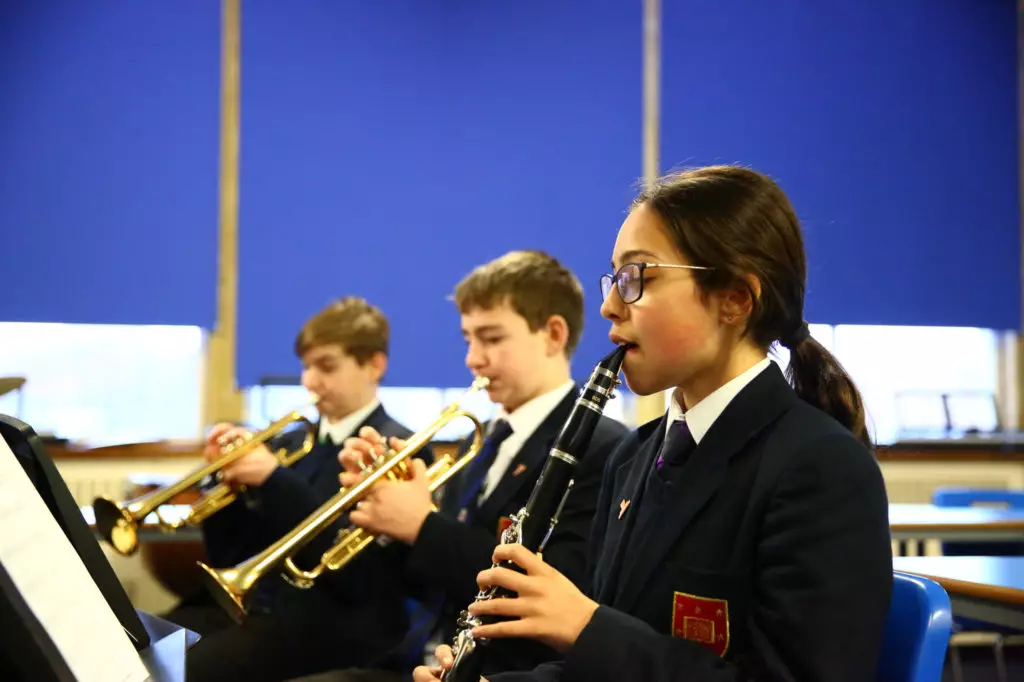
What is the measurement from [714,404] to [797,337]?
18 centimetres

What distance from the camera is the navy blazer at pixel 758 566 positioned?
93 centimetres

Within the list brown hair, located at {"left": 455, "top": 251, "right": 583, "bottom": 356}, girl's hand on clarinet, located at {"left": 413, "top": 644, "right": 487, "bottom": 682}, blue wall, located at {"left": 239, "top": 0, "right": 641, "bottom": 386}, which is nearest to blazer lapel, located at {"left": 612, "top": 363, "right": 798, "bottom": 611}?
girl's hand on clarinet, located at {"left": 413, "top": 644, "right": 487, "bottom": 682}

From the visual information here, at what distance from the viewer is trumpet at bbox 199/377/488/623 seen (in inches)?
71.6

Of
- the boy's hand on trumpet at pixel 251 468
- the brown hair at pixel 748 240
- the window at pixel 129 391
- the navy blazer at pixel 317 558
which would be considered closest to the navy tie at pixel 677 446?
the brown hair at pixel 748 240

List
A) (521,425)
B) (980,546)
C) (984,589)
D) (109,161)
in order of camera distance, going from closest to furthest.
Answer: (984,589) → (521,425) → (980,546) → (109,161)

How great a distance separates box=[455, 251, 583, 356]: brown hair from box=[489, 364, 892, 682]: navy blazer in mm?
895

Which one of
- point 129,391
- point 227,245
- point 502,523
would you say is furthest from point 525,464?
point 129,391

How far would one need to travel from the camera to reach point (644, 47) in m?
4.58

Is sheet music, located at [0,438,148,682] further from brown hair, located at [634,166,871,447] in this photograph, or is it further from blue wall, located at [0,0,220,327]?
blue wall, located at [0,0,220,327]

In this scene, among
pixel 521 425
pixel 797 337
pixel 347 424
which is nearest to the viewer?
pixel 797 337

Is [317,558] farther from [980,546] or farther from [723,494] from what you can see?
[980,546]

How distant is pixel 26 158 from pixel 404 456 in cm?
306

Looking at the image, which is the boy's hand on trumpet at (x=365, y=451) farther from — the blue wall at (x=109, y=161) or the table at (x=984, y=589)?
the blue wall at (x=109, y=161)

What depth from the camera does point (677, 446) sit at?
1.17 metres
